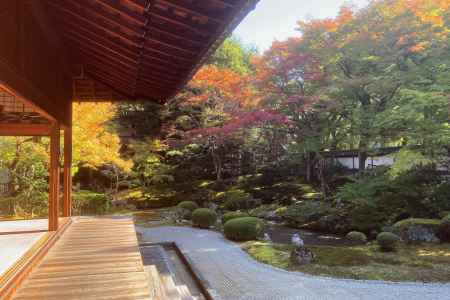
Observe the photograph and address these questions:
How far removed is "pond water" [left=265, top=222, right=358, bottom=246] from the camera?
9.61m

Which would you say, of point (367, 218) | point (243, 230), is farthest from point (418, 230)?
point (243, 230)

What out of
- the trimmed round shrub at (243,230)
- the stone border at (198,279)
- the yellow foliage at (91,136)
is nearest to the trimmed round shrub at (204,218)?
the trimmed round shrub at (243,230)

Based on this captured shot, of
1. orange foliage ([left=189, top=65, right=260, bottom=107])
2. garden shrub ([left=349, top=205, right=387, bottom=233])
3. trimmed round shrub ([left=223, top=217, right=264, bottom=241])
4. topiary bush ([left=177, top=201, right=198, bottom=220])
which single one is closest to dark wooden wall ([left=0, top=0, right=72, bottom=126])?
trimmed round shrub ([left=223, top=217, right=264, bottom=241])

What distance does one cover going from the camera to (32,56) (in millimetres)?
3164

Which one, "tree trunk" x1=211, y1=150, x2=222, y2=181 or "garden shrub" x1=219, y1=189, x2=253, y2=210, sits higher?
"tree trunk" x1=211, y1=150, x2=222, y2=181

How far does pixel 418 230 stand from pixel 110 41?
27.5 feet

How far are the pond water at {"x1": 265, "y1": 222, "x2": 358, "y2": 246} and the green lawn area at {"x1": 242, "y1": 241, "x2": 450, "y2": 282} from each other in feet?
3.86

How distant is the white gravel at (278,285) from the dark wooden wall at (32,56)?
140 inches

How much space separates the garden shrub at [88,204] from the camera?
42.9 ft

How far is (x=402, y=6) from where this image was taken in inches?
377

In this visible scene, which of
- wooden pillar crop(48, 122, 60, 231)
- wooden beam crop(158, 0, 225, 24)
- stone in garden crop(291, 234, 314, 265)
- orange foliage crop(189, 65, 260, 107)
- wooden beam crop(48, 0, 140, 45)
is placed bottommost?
stone in garden crop(291, 234, 314, 265)

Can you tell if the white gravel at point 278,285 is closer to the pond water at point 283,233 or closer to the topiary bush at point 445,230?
the pond water at point 283,233

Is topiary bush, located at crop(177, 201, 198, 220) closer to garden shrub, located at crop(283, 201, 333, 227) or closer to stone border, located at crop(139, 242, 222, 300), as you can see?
garden shrub, located at crop(283, 201, 333, 227)

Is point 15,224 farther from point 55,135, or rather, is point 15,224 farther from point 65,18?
point 65,18
